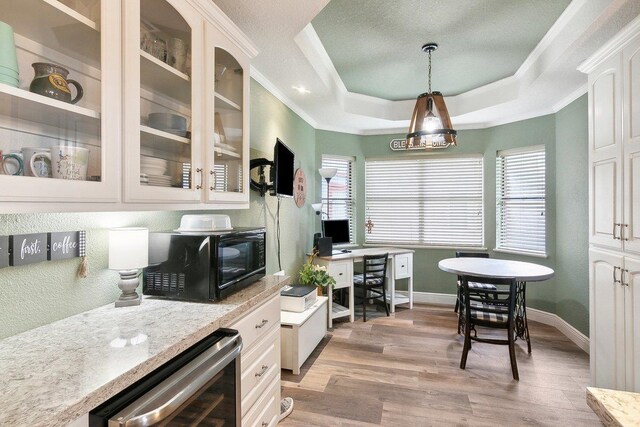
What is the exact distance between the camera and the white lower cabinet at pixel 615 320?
1.89 m

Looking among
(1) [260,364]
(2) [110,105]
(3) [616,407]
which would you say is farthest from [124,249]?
(3) [616,407]

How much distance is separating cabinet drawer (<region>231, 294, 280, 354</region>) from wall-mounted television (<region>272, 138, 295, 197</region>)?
999 millimetres

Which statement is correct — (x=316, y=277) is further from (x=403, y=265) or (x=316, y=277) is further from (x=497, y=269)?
(x=497, y=269)

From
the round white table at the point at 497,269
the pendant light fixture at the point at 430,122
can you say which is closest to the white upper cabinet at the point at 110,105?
the pendant light fixture at the point at 430,122

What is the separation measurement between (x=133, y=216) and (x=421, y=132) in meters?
2.29

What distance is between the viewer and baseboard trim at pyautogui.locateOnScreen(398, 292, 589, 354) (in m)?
3.22

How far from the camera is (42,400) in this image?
735 millimetres

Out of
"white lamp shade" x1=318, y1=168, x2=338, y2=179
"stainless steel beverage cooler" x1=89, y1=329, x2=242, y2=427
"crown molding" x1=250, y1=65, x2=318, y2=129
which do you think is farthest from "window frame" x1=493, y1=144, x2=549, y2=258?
"stainless steel beverage cooler" x1=89, y1=329, x2=242, y2=427

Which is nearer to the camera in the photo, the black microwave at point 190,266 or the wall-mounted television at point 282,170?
the black microwave at point 190,266

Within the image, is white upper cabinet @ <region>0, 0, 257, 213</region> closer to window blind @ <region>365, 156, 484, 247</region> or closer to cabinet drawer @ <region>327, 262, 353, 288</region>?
cabinet drawer @ <region>327, 262, 353, 288</region>

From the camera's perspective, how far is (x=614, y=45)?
2004 mm

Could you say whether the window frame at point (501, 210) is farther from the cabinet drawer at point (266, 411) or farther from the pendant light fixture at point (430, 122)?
the cabinet drawer at point (266, 411)

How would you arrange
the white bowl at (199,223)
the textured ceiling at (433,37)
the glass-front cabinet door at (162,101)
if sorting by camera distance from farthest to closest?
the textured ceiling at (433,37) → the white bowl at (199,223) → the glass-front cabinet door at (162,101)

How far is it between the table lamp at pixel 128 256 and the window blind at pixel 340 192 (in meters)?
3.21
